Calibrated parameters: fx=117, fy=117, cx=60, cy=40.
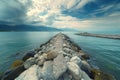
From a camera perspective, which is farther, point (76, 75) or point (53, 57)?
point (53, 57)

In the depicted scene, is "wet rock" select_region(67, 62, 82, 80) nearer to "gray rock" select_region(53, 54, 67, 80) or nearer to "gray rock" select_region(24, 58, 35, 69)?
"gray rock" select_region(53, 54, 67, 80)

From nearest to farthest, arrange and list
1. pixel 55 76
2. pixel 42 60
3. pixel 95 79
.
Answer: pixel 55 76
pixel 95 79
pixel 42 60

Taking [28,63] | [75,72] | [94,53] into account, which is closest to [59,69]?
[75,72]

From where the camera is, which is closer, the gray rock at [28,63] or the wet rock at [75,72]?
the wet rock at [75,72]

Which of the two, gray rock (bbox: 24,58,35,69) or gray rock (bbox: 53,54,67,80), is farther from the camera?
gray rock (bbox: 24,58,35,69)

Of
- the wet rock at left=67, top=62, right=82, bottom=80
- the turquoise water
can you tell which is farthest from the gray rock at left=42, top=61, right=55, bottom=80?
the turquoise water

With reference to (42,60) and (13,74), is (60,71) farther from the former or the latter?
(13,74)

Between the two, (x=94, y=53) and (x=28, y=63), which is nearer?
(x=28, y=63)

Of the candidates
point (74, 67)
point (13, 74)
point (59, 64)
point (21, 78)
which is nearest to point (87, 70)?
point (74, 67)

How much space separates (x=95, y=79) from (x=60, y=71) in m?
3.80

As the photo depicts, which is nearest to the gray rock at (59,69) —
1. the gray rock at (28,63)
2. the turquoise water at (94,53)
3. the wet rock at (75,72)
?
the wet rock at (75,72)

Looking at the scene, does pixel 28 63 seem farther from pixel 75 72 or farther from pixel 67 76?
pixel 75 72

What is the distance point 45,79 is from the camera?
28.3 ft

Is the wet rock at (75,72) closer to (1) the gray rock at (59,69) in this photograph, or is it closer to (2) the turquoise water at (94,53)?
(1) the gray rock at (59,69)
